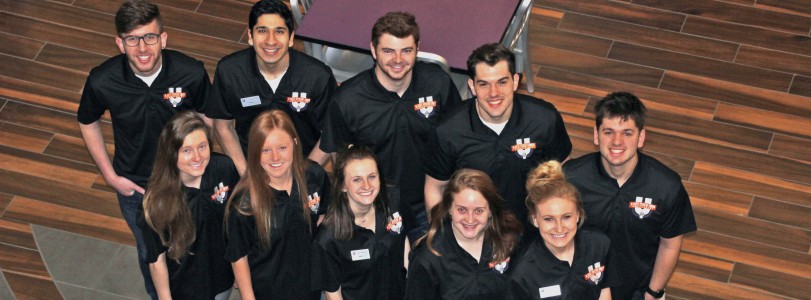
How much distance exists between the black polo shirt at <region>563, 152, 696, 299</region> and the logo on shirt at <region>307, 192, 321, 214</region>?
3.69 ft

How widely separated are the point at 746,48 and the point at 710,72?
14.2 inches

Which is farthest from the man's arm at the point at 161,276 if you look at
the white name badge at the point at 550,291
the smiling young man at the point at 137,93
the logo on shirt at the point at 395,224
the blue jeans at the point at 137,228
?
the white name badge at the point at 550,291

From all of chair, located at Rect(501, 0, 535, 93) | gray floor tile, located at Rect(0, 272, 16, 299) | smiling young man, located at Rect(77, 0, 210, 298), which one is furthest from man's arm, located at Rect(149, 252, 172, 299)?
chair, located at Rect(501, 0, 535, 93)

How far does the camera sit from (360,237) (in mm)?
6094

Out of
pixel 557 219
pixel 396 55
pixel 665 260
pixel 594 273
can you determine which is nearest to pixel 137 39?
pixel 396 55

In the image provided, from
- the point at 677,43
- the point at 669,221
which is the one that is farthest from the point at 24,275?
the point at 677,43

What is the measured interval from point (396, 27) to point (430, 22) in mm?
1154

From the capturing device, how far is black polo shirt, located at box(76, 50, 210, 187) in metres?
6.49

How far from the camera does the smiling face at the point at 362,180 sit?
5926 mm

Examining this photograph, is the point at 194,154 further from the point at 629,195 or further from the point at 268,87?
the point at 629,195

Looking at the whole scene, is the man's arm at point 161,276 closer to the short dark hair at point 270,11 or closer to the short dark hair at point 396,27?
the short dark hair at point 270,11

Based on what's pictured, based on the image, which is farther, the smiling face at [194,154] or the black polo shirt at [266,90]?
the black polo shirt at [266,90]

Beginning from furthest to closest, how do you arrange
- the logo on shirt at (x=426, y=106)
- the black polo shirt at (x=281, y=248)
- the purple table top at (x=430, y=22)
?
the purple table top at (x=430, y=22), the logo on shirt at (x=426, y=106), the black polo shirt at (x=281, y=248)

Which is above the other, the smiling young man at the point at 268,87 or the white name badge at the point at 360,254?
the smiling young man at the point at 268,87
